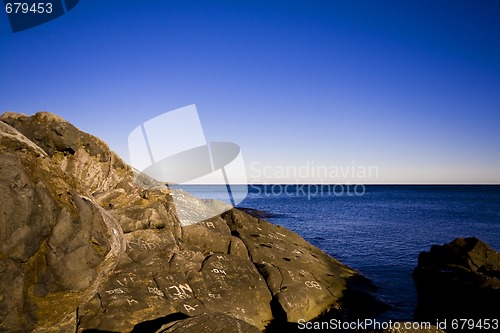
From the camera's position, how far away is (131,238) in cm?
1566

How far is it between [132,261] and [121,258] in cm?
56

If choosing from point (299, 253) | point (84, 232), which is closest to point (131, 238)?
point (84, 232)

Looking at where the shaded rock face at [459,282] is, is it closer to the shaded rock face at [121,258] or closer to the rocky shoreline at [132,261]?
the rocky shoreline at [132,261]

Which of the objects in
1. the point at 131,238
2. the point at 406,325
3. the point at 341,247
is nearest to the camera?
the point at 406,325

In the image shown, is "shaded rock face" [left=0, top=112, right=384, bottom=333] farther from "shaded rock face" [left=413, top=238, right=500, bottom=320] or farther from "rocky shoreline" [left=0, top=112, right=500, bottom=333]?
"shaded rock face" [left=413, top=238, right=500, bottom=320]

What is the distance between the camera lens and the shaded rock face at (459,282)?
17.1 metres

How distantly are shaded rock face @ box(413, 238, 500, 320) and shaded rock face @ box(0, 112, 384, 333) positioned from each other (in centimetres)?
457

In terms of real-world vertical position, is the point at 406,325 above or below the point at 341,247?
above

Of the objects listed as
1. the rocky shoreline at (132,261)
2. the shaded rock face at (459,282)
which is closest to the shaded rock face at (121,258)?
the rocky shoreline at (132,261)

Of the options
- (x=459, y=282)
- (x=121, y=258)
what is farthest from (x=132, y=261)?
(x=459, y=282)

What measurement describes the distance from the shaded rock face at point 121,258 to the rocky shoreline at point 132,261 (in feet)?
0.11

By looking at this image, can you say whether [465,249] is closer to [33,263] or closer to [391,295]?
[391,295]

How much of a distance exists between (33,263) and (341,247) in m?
35.3

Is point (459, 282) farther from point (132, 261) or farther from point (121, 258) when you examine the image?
point (121, 258)
